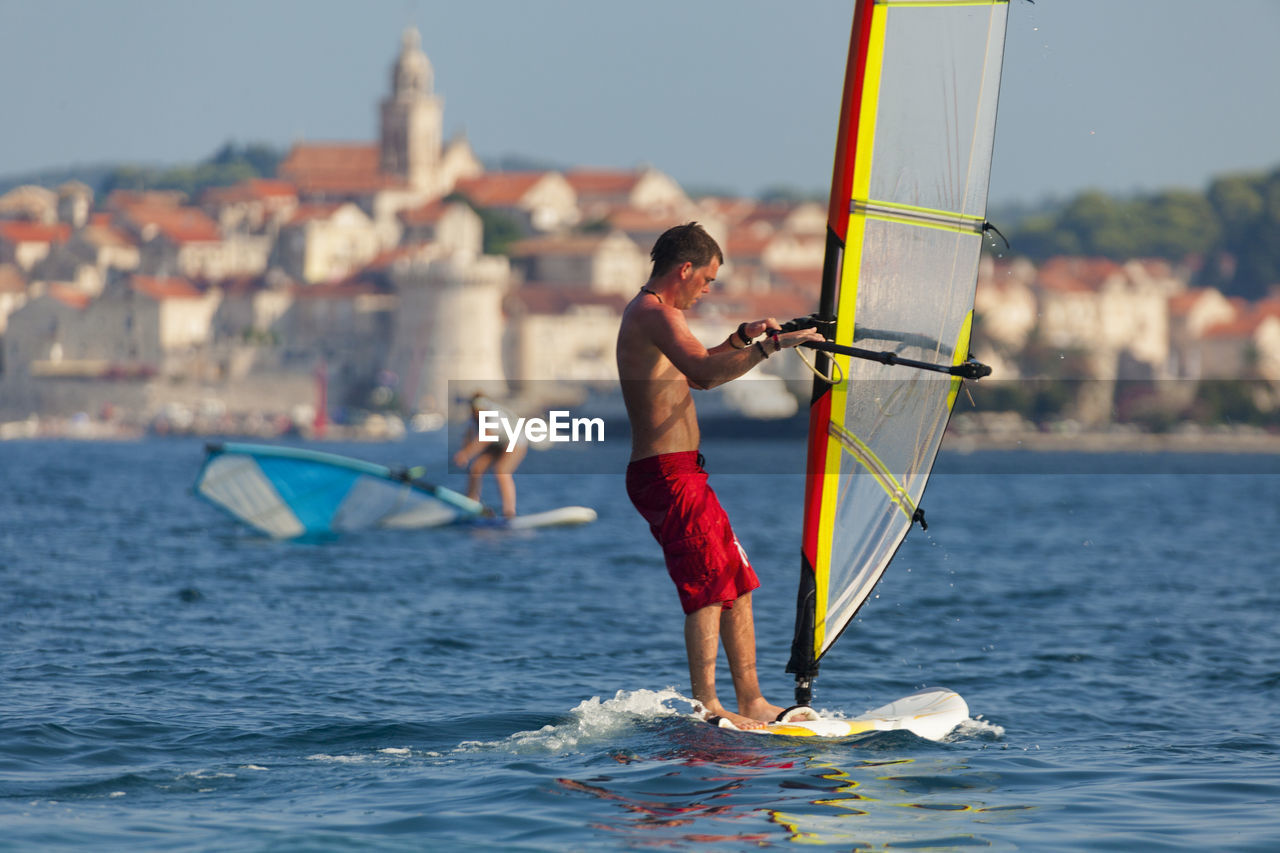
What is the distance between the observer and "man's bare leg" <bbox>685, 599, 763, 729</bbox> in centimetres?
702

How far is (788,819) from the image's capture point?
5.93 meters

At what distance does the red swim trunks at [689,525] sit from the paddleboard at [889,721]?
0.61 m

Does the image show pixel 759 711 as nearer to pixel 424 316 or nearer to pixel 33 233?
pixel 424 316

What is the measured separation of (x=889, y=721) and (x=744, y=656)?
0.77 meters

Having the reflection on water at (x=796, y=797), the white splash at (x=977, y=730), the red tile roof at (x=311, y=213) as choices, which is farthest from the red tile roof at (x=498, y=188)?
the reflection on water at (x=796, y=797)

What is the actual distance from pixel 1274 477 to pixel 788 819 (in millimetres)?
69925

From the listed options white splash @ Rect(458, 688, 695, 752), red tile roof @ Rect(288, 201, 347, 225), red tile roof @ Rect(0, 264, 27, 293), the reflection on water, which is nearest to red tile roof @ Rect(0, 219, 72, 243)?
red tile roof @ Rect(0, 264, 27, 293)

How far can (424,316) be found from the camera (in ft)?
340

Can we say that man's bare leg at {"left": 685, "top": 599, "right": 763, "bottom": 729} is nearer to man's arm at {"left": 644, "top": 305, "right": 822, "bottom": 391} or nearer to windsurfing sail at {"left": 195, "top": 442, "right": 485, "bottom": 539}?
man's arm at {"left": 644, "top": 305, "right": 822, "bottom": 391}

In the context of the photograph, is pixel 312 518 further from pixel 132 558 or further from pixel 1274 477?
pixel 1274 477

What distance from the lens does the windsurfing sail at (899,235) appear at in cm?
675

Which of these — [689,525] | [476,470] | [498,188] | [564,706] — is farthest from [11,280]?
[689,525]

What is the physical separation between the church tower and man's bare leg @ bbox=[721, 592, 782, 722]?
13516 cm

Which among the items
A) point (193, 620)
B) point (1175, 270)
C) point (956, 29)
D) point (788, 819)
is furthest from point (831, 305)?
point (1175, 270)
